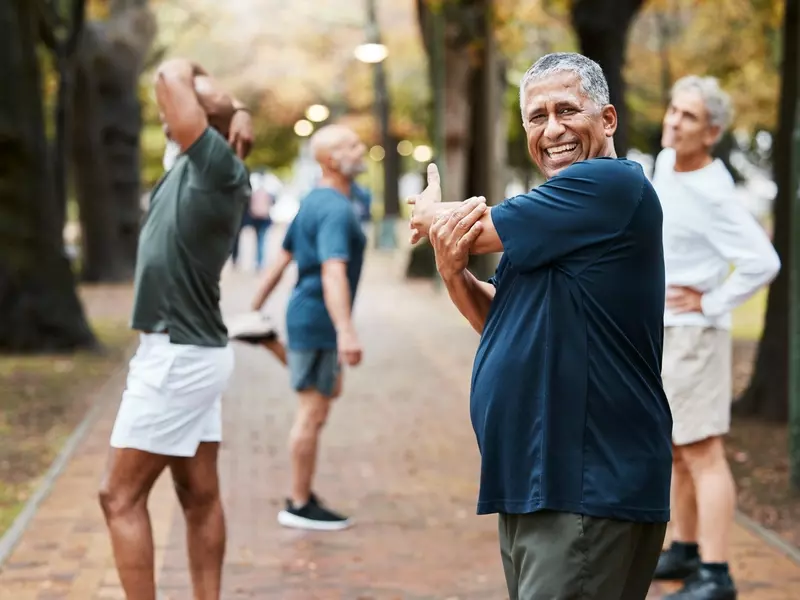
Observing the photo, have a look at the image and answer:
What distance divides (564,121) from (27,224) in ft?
38.0

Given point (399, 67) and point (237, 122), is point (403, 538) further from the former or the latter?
point (399, 67)

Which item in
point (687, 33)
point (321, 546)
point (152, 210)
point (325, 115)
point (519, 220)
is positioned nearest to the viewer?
point (519, 220)

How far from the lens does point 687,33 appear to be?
100 feet

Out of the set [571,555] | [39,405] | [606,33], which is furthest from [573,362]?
[39,405]

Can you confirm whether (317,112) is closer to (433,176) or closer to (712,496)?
(712,496)

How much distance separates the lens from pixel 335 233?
262 inches

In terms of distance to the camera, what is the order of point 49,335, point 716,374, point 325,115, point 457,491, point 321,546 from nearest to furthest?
point 716,374, point 321,546, point 457,491, point 49,335, point 325,115

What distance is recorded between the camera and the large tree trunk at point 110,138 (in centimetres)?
2286

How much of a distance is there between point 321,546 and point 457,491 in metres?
1.46

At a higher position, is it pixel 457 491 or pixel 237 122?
pixel 237 122

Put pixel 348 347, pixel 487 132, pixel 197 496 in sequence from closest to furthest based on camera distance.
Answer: pixel 197 496 < pixel 348 347 < pixel 487 132

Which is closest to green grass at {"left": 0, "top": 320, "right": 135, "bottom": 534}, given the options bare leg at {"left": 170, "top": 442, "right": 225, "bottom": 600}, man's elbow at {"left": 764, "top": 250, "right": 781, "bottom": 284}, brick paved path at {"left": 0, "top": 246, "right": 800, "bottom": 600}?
brick paved path at {"left": 0, "top": 246, "right": 800, "bottom": 600}

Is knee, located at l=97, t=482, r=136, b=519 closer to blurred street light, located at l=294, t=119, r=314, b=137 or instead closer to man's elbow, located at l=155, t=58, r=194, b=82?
man's elbow, located at l=155, t=58, r=194, b=82

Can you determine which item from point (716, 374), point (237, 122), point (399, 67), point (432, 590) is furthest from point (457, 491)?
point (399, 67)
